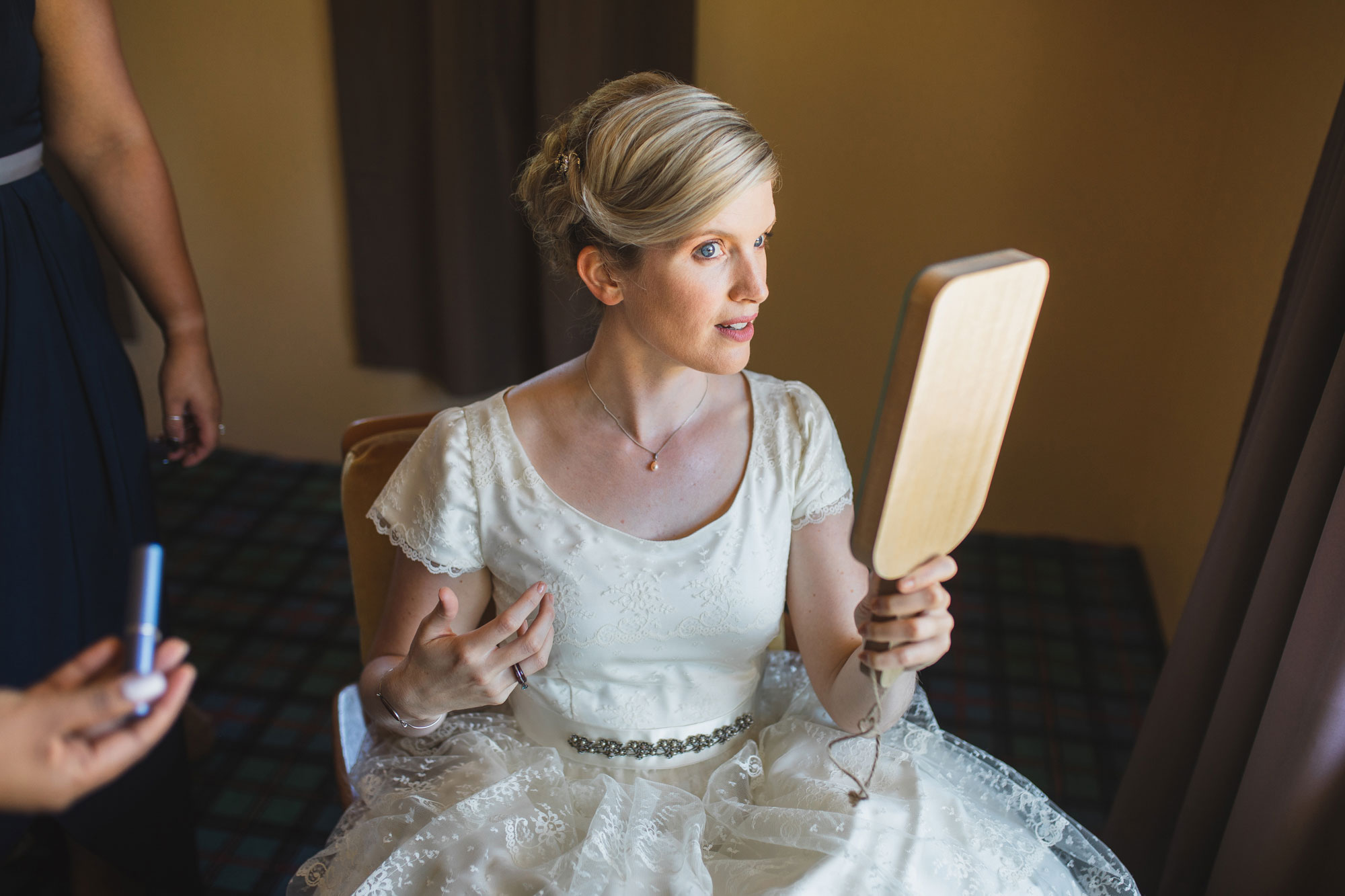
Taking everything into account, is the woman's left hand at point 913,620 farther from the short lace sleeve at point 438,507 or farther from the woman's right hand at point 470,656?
the short lace sleeve at point 438,507

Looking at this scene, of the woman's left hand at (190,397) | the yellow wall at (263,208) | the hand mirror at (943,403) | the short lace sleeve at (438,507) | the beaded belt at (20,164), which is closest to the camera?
the hand mirror at (943,403)

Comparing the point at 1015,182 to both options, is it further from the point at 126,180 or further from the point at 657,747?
the point at 126,180

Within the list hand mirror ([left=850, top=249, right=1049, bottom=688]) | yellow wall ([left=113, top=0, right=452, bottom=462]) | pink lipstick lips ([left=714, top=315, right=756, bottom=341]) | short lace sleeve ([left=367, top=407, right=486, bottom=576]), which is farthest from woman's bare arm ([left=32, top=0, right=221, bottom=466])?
yellow wall ([left=113, top=0, right=452, bottom=462])

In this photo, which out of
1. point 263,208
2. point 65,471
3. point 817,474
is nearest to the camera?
point 817,474

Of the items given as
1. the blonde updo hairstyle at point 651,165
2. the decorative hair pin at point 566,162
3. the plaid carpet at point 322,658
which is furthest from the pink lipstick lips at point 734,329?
the plaid carpet at point 322,658

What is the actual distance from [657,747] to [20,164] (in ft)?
4.03

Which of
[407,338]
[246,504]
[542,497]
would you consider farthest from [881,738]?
[246,504]

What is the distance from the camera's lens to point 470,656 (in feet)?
3.57

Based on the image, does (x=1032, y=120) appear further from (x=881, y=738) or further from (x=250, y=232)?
(x=250, y=232)

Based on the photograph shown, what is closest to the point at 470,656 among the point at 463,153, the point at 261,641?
the point at 261,641

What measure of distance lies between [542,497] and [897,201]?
5.49ft

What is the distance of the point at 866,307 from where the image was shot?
9.37 feet

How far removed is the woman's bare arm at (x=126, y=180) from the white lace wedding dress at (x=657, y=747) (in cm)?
58

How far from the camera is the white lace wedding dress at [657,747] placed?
1.20 meters
